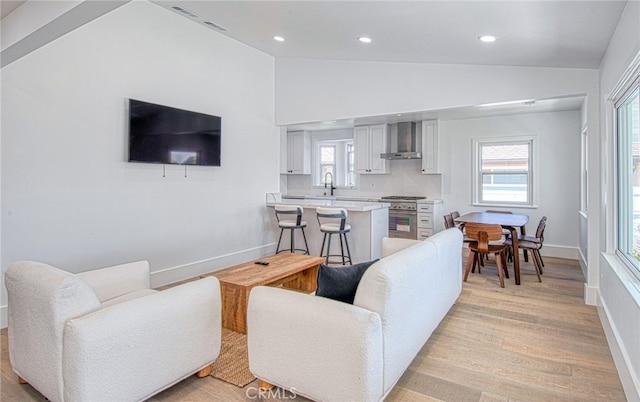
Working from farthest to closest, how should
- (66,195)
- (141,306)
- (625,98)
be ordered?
(66,195) < (625,98) < (141,306)

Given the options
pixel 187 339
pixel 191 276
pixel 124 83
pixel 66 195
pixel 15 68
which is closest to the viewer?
pixel 187 339

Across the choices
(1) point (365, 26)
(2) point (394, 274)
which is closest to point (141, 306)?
(2) point (394, 274)

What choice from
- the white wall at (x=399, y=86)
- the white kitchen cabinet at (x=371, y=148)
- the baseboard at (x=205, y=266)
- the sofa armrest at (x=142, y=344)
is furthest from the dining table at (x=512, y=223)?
the sofa armrest at (x=142, y=344)

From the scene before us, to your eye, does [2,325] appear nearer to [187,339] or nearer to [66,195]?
[66,195]

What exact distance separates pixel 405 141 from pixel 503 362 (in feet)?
16.7

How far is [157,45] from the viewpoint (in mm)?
4172

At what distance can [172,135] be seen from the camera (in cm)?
428

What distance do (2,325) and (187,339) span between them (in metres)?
2.21

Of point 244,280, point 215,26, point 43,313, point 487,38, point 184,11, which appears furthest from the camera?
point 215,26

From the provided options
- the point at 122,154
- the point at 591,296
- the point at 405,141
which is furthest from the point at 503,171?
the point at 122,154

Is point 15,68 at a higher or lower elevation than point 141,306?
higher

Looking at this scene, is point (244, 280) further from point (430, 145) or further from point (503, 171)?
point (503, 171)

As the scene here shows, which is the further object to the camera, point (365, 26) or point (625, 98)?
point (365, 26)

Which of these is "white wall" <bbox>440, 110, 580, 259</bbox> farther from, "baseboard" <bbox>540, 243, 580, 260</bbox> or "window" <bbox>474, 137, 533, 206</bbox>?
"window" <bbox>474, 137, 533, 206</bbox>
